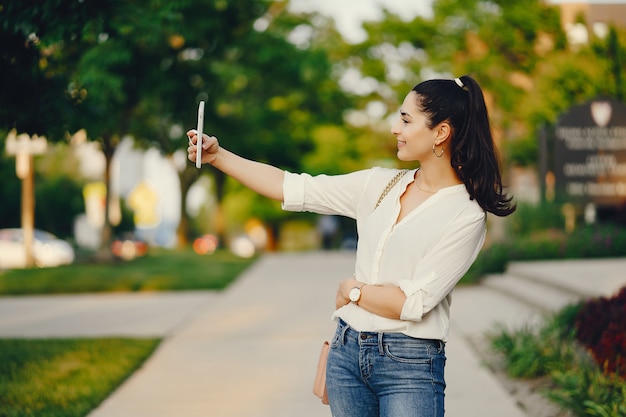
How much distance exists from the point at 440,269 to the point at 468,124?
479mm

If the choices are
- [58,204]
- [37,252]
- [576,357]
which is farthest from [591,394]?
[58,204]

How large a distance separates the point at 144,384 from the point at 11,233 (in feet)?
89.8

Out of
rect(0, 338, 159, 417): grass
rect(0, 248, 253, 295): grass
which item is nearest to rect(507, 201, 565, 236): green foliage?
rect(0, 248, 253, 295): grass

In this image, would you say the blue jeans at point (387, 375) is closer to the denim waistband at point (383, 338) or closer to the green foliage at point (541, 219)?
the denim waistband at point (383, 338)

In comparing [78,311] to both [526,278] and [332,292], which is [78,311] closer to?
[332,292]

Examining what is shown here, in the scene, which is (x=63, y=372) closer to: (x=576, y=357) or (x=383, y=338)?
(x=576, y=357)

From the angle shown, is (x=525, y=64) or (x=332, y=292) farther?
(x=525, y=64)

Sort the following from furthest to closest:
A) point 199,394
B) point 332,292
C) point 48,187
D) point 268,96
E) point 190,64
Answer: point 48,187, point 268,96, point 190,64, point 332,292, point 199,394

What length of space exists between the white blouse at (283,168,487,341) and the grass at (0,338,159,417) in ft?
11.1

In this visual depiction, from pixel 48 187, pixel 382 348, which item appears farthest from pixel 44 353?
pixel 48 187

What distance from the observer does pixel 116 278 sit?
14.5 metres

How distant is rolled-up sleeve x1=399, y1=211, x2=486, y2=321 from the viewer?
2.57m

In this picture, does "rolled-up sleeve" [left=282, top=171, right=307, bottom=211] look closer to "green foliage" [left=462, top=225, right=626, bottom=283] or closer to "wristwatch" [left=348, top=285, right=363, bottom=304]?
"wristwatch" [left=348, top=285, right=363, bottom=304]

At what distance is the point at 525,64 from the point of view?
30.2 meters
